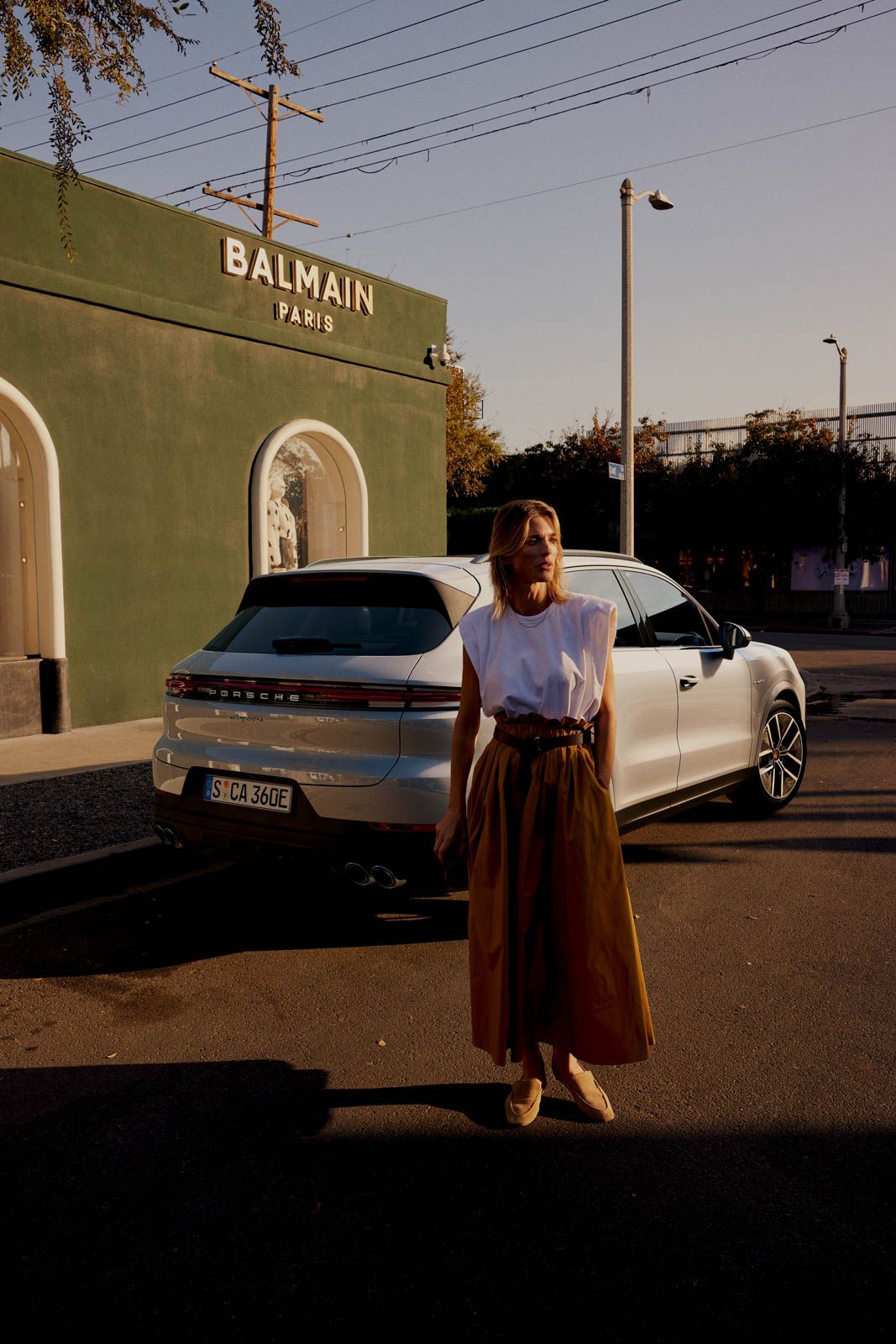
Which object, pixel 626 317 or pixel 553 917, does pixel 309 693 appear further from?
pixel 626 317

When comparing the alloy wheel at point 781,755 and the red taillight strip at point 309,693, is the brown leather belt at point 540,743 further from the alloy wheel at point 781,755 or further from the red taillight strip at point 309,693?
the alloy wheel at point 781,755

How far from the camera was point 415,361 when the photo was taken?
1489 cm

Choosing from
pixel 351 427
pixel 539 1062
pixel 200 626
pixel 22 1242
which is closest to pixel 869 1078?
pixel 539 1062

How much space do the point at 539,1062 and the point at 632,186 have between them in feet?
46.0

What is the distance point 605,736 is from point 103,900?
3280mm

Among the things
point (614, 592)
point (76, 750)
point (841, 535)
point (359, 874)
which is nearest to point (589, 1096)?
point (359, 874)

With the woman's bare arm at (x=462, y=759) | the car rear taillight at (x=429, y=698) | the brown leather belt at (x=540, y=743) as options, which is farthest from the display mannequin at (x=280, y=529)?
the brown leather belt at (x=540, y=743)

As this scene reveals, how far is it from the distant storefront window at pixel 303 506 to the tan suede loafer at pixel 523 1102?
1010 cm

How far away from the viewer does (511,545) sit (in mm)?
3174

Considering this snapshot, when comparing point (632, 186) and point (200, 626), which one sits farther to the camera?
point (632, 186)

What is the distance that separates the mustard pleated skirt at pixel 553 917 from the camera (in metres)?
3.15

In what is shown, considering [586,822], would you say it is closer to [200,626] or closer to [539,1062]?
[539,1062]

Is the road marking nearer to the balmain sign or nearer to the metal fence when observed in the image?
the balmain sign

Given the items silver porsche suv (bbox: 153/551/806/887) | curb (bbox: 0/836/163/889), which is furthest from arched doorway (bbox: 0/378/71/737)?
silver porsche suv (bbox: 153/551/806/887)
